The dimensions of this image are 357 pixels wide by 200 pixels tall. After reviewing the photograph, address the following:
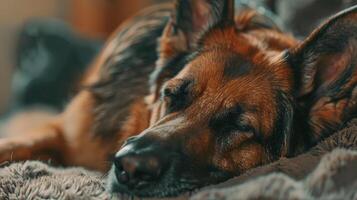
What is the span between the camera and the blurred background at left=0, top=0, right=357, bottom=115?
2.17 meters

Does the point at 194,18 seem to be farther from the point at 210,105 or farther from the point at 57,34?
the point at 57,34

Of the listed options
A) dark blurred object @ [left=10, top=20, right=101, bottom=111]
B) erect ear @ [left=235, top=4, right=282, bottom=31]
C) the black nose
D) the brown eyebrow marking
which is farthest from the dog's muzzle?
dark blurred object @ [left=10, top=20, right=101, bottom=111]

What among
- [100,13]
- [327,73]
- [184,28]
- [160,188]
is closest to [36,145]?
[184,28]

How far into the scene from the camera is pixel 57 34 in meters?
3.12

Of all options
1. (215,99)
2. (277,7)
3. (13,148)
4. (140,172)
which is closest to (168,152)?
(140,172)

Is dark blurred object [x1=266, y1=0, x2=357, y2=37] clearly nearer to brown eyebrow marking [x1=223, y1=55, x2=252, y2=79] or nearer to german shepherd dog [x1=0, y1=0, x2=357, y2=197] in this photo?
german shepherd dog [x1=0, y1=0, x2=357, y2=197]

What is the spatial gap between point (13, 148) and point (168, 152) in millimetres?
614

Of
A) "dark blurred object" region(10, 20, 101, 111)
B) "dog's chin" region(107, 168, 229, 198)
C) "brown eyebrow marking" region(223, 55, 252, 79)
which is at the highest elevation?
"brown eyebrow marking" region(223, 55, 252, 79)

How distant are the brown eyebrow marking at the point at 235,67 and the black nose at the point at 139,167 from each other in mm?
339

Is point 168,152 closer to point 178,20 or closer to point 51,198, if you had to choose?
point 51,198

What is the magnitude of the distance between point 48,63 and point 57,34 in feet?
0.56

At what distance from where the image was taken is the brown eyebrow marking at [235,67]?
57.1 inches

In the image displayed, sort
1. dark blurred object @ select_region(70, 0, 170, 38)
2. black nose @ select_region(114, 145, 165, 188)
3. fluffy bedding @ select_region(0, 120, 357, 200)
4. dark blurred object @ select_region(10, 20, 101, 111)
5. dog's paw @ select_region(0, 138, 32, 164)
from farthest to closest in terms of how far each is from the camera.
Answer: dark blurred object @ select_region(70, 0, 170, 38) < dark blurred object @ select_region(10, 20, 101, 111) < dog's paw @ select_region(0, 138, 32, 164) < black nose @ select_region(114, 145, 165, 188) < fluffy bedding @ select_region(0, 120, 357, 200)

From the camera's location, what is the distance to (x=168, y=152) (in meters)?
1.25
